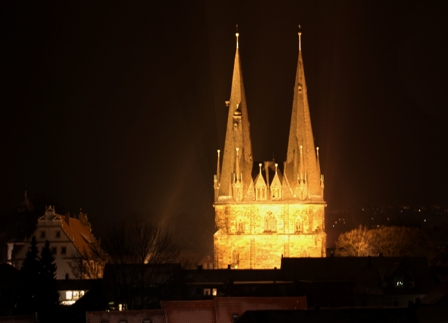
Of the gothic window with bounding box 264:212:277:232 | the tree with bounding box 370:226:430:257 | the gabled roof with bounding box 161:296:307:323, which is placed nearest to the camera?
the gabled roof with bounding box 161:296:307:323

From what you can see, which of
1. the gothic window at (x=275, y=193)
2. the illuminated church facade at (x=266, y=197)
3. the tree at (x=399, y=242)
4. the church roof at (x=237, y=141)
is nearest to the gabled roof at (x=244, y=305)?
the illuminated church facade at (x=266, y=197)

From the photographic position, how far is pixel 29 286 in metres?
90.3

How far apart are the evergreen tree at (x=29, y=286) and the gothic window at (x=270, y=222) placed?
4060cm

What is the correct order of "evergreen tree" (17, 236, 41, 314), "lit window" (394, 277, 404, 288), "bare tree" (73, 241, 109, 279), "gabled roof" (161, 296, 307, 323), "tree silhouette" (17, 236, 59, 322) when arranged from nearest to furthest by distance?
"gabled roof" (161, 296, 307, 323), "tree silhouette" (17, 236, 59, 322), "evergreen tree" (17, 236, 41, 314), "lit window" (394, 277, 404, 288), "bare tree" (73, 241, 109, 279)

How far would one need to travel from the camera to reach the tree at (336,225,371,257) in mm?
141625

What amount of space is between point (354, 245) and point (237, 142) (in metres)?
18.5

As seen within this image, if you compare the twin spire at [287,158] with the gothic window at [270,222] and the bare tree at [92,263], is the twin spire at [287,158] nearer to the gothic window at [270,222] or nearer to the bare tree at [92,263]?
the gothic window at [270,222]

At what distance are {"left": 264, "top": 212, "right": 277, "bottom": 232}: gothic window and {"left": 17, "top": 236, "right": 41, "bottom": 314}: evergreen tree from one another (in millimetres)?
40600

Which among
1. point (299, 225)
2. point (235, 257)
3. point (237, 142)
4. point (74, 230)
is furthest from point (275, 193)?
point (74, 230)

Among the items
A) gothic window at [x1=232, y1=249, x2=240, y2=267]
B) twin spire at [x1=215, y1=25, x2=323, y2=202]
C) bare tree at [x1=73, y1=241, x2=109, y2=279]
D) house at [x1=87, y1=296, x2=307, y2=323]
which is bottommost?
house at [x1=87, y1=296, x2=307, y2=323]

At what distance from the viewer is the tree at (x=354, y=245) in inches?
5576

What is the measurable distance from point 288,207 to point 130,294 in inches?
1571

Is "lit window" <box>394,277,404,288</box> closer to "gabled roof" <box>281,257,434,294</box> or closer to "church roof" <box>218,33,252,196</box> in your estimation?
"gabled roof" <box>281,257,434,294</box>

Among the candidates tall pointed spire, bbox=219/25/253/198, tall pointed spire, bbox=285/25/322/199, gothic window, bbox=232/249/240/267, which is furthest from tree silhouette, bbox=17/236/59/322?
tall pointed spire, bbox=285/25/322/199
